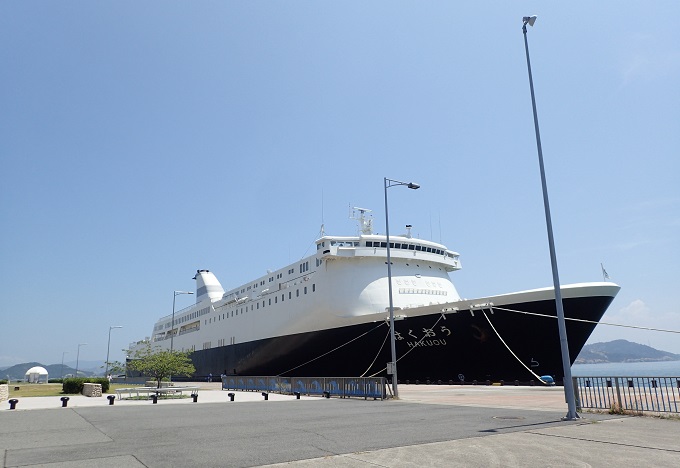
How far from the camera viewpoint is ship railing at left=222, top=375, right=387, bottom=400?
18.5 m

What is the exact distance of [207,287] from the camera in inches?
2293

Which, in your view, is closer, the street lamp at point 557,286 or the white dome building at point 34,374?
the street lamp at point 557,286

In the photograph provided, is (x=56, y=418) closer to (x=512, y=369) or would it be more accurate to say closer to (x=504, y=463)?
(x=504, y=463)

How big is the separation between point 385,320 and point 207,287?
36.9 meters

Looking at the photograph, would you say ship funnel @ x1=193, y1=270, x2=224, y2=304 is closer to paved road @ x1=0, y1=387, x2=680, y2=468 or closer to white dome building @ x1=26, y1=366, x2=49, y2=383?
white dome building @ x1=26, y1=366, x2=49, y2=383

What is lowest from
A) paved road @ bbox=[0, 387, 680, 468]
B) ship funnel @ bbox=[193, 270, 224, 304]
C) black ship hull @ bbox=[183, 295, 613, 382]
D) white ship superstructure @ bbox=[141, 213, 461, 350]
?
paved road @ bbox=[0, 387, 680, 468]

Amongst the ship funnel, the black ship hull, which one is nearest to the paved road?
the black ship hull

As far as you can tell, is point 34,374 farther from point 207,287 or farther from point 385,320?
point 385,320

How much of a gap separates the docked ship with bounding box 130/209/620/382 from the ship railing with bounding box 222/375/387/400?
505 centimetres

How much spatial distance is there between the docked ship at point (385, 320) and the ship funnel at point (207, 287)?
1041 cm

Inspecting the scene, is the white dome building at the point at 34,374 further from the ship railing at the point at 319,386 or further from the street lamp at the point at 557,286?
the street lamp at the point at 557,286

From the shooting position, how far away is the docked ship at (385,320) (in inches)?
856

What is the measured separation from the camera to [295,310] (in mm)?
33344

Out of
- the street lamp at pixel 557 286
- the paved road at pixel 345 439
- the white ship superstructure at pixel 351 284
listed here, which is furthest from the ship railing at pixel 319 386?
the street lamp at pixel 557 286
